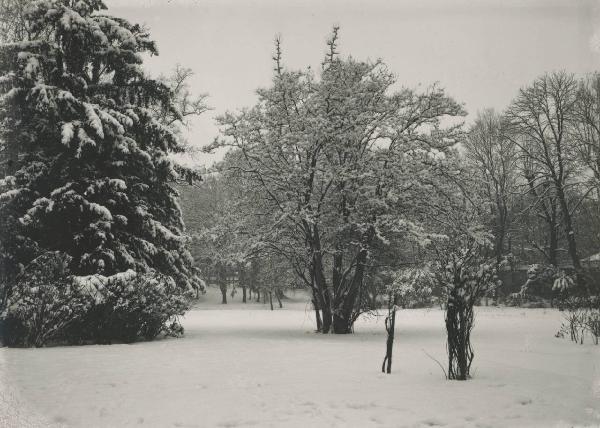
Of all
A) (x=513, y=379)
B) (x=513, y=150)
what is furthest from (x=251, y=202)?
(x=513, y=150)

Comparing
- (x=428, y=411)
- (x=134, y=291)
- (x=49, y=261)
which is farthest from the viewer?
(x=134, y=291)

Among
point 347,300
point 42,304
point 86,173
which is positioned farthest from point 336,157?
point 42,304

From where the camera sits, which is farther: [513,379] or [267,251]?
[267,251]

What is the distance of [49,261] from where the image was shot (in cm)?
1061

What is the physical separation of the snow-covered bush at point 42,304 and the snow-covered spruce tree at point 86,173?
0.19ft

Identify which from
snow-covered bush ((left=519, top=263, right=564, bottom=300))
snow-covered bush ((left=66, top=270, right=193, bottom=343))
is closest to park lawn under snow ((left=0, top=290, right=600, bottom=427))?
snow-covered bush ((left=66, top=270, right=193, bottom=343))

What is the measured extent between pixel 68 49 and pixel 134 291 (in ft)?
20.2

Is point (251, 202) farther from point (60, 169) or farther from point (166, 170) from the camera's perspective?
point (60, 169)

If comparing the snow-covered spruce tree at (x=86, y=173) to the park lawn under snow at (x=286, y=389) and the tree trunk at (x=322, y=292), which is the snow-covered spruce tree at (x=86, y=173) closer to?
the park lawn under snow at (x=286, y=389)

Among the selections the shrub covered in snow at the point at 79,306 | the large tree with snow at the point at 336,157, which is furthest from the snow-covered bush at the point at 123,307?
the large tree with snow at the point at 336,157

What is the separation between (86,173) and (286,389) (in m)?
8.19

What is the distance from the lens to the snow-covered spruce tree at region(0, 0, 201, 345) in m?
11.1

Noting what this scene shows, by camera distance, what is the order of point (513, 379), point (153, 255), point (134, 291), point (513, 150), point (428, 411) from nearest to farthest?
1. point (428, 411)
2. point (513, 379)
3. point (134, 291)
4. point (153, 255)
5. point (513, 150)

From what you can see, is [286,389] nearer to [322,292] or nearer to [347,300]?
[322,292]
